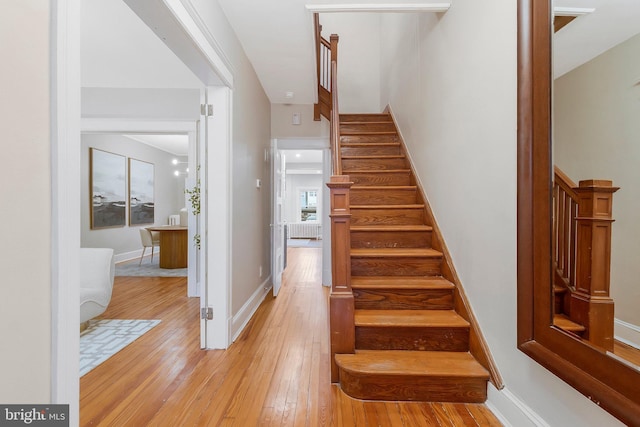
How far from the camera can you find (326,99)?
3.95 meters

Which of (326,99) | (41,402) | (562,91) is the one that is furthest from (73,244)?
(326,99)

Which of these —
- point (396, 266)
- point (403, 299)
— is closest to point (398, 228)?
point (396, 266)

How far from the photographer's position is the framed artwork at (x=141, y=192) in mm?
6344

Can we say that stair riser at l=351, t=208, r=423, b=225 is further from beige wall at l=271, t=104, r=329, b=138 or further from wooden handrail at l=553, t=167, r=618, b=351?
beige wall at l=271, t=104, r=329, b=138

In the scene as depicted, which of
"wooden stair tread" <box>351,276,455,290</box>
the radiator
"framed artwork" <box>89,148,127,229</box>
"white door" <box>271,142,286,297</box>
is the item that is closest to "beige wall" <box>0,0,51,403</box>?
"wooden stair tread" <box>351,276,455,290</box>

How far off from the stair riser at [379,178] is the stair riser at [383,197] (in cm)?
25

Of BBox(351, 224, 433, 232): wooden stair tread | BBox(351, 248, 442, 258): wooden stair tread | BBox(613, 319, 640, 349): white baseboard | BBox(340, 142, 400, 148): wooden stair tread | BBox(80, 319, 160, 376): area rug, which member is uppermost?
BBox(340, 142, 400, 148): wooden stair tread

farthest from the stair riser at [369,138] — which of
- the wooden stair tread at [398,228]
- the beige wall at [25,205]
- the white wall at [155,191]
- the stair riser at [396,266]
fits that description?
the white wall at [155,191]

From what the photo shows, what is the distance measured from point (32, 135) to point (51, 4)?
A: 40cm

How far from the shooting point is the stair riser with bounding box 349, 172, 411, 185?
314 cm

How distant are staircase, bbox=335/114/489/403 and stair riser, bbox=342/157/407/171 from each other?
0.08m

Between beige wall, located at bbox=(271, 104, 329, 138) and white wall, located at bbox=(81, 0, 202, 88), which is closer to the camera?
white wall, located at bbox=(81, 0, 202, 88)

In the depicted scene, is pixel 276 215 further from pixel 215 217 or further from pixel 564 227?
pixel 564 227

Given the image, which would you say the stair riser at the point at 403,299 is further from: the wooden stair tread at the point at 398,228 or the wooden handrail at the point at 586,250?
the wooden handrail at the point at 586,250
